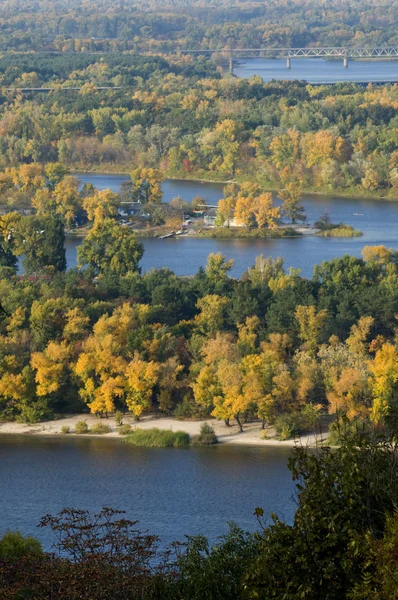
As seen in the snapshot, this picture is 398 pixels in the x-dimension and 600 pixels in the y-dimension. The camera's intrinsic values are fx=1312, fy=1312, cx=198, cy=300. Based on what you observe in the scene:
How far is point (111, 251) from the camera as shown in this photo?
23688 mm

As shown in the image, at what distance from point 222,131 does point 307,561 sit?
33.6 metres

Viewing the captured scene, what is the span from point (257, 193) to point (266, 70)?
3737 cm

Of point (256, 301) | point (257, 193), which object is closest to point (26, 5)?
point (257, 193)

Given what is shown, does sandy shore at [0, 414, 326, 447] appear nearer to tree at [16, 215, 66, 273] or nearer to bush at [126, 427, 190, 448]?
bush at [126, 427, 190, 448]

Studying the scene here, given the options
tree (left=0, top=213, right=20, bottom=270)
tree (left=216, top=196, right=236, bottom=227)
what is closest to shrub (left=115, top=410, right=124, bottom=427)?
tree (left=0, top=213, right=20, bottom=270)

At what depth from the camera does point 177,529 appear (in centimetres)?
1231

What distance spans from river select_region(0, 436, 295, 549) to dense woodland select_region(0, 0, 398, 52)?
57955mm

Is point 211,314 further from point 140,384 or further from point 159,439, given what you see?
point 159,439

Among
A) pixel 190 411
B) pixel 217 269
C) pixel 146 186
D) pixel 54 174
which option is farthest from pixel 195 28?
pixel 190 411

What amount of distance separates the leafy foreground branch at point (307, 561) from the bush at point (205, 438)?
6.88 m

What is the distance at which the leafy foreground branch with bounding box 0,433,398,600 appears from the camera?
6.54 metres

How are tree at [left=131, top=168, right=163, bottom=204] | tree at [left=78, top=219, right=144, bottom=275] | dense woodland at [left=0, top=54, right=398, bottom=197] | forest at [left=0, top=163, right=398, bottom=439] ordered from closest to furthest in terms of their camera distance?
forest at [left=0, top=163, right=398, bottom=439] < tree at [left=78, top=219, right=144, bottom=275] < tree at [left=131, top=168, right=163, bottom=204] < dense woodland at [left=0, top=54, right=398, bottom=197]

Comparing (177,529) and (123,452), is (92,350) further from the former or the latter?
(177,529)

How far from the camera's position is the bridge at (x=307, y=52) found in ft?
241
